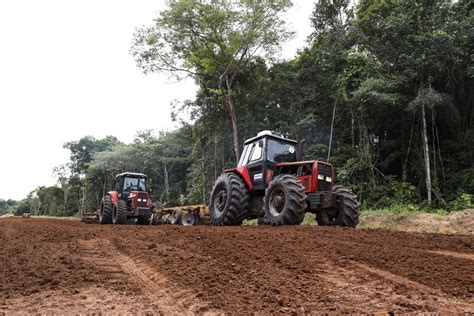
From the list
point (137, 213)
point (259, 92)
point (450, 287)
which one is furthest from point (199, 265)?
point (259, 92)

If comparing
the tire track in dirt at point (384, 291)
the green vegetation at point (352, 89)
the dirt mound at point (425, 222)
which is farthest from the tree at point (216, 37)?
the tire track in dirt at point (384, 291)

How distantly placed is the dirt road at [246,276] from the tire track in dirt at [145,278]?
0.01 meters

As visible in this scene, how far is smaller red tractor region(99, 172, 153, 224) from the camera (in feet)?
48.0

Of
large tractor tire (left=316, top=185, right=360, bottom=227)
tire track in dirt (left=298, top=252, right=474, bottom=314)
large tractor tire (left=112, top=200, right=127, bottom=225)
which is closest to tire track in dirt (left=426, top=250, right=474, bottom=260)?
tire track in dirt (left=298, top=252, right=474, bottom=314)

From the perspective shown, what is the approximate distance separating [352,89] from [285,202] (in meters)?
10.3

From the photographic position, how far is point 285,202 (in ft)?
25.2

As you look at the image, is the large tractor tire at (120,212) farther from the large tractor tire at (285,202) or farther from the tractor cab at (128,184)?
the large tractor tire at (285,202)

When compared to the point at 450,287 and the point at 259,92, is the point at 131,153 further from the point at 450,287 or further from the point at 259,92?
the point at 450,287

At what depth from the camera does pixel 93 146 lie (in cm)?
5238

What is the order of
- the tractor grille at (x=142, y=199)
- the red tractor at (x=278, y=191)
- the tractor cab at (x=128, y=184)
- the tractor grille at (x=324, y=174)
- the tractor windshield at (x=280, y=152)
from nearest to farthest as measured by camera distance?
1. the red tractor at (x=278, y=191)
2. the tractor grille at (x=324, y=174)
3. the tractor windshield at (x=280, y=152)
4. the tractor grille at (x=142, y=199)
5. the tractor cab at (x=128, y=184)

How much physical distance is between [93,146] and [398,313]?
→ 178ft

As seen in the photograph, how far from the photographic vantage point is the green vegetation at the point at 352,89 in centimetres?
1360

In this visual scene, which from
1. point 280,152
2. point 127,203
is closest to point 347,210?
point 280,152

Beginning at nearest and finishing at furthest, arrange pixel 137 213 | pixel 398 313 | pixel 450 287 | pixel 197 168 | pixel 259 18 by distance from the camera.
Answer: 1. pixel 398 313
2. pixel 450 287
3. pixel 137 213
4. pixel 259 18
5. pixel 197 168
